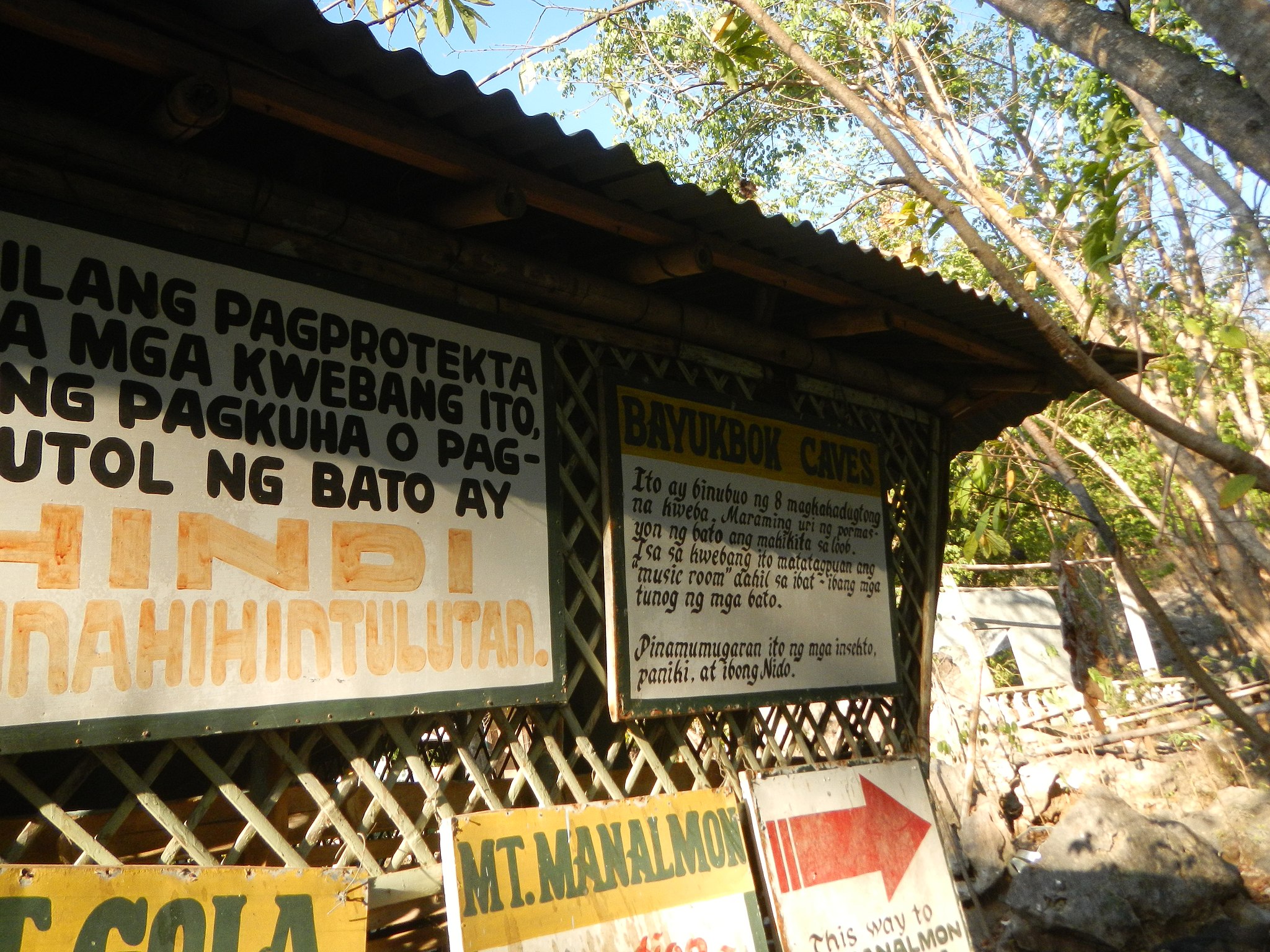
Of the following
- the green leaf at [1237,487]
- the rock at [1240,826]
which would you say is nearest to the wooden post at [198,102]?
the green leaf at [1237,487]

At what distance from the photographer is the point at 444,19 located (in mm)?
5410

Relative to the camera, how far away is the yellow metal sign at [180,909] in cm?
229

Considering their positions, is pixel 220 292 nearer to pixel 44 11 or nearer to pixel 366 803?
pixel 44 11

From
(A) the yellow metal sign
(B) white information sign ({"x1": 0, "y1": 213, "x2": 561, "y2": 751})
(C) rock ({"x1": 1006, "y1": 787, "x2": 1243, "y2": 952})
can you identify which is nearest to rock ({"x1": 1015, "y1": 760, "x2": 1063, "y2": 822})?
(C) rock ({"x1": 1006, "y1": 787, "x2": 1243, "y2": 952})

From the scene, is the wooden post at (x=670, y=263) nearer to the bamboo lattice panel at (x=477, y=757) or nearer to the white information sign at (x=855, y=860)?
the bamboo lattice panel at (x=477, y=757)

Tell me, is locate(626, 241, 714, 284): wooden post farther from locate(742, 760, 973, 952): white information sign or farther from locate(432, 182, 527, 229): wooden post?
locate(742, 760, 973, 952): white information sign

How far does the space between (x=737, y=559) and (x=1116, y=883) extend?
576 cm

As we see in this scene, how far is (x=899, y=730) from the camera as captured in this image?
516cm

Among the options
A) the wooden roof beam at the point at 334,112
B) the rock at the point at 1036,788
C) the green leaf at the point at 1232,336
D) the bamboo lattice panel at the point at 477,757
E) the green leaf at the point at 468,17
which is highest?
the green leaf at the point at 468,17

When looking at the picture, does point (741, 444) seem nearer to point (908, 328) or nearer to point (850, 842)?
point (908, 328)

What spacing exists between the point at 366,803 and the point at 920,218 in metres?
5.00

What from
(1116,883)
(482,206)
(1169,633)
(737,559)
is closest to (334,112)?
(482,206)

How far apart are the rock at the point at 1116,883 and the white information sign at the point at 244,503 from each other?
632cm

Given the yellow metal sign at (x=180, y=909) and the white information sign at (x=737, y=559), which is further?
the white information sign at (x=737, y=559)
